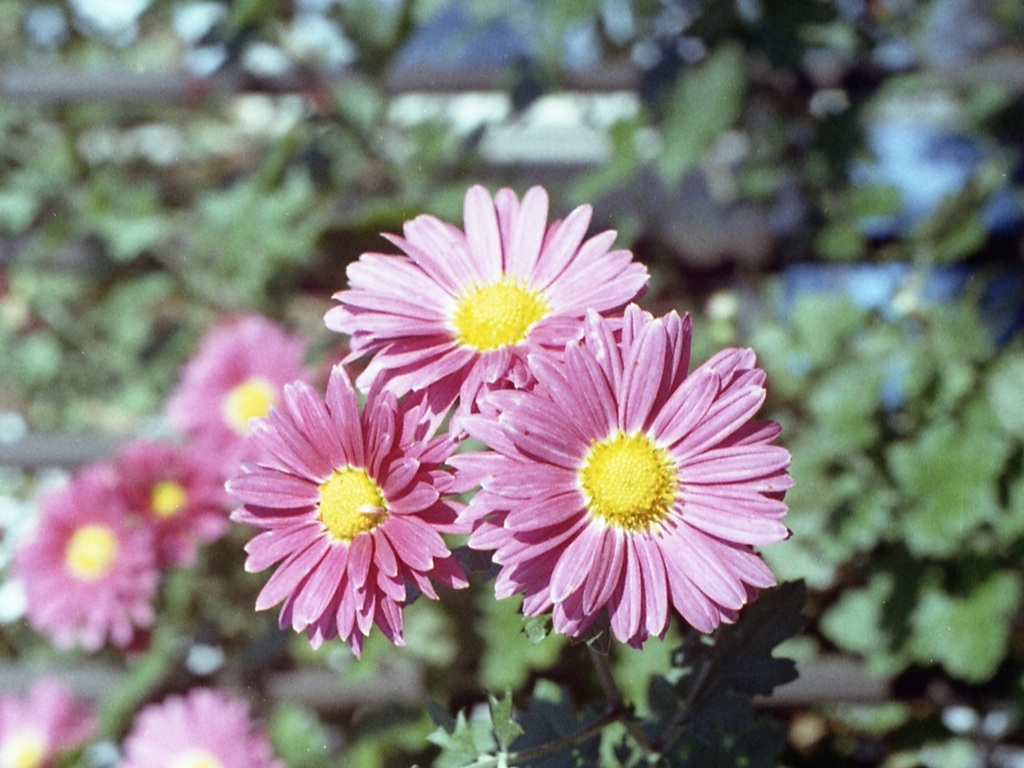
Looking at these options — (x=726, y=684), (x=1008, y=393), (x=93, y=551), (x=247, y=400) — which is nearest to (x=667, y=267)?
(x=1008, y=393)

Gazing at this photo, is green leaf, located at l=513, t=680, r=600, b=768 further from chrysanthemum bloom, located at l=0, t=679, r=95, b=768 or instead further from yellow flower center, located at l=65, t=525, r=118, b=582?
chrysanthemum bloom, located at l=0, t=679, r=95, b=768

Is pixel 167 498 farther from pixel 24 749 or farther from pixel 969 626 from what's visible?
pixel 969 626

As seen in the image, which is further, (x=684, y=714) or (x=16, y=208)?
(x=16, y=208)

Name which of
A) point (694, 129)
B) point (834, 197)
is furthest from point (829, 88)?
point (694, 129)

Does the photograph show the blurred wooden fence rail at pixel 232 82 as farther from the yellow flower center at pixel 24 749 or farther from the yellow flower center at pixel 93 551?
the yellow flower center at pixel 24 749

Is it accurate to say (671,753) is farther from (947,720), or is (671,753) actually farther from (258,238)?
(258,238)

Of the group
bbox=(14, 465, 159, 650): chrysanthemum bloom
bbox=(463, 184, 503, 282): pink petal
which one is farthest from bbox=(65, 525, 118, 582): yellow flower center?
bbox=(463, 184, 503, 282): pink petal
